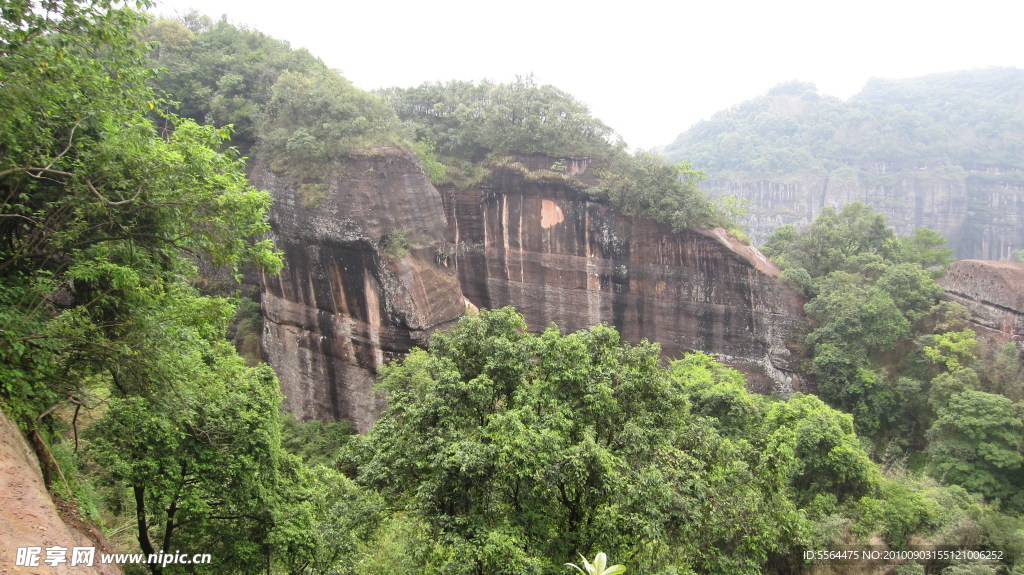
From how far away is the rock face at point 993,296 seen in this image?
17.7 metres

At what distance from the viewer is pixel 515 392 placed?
770 centimetres

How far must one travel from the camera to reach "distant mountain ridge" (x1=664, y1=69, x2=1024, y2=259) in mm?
55031

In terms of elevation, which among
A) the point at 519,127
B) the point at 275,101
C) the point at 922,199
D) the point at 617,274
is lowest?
the point at 617,274

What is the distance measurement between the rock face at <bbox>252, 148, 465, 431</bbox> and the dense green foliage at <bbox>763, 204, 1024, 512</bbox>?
14.3m

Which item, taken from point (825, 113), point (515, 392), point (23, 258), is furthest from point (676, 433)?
point (825, 113)

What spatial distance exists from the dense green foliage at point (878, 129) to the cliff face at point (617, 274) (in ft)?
157

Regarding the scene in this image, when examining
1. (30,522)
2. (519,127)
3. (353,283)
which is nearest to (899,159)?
(519,127)

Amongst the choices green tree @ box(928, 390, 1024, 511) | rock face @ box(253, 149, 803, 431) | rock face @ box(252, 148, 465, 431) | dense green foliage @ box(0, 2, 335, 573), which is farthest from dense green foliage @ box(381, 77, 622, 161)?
dense green foliage @ box(0, 2, 335, 573)

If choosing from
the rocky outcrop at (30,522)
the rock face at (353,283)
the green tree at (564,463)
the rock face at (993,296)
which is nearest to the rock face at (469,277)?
the rock face at (353,283)

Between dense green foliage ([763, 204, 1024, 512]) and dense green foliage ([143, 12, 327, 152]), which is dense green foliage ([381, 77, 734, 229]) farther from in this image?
dense green foliage ([143, 12, 327, 152])

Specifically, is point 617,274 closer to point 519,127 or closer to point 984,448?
point 519,127

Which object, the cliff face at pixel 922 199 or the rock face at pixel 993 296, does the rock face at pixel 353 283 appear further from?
the cliff face at pixel 922 199

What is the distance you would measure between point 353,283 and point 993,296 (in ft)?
74.0

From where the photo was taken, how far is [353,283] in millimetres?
18625
